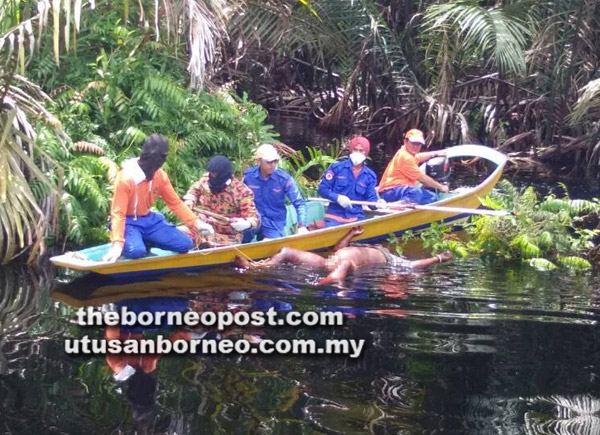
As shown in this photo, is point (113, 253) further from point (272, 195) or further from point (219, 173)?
point (272, 195)

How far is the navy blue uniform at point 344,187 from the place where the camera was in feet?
40.3

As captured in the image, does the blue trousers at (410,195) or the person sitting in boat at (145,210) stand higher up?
the person sitting in boat at (145,210)

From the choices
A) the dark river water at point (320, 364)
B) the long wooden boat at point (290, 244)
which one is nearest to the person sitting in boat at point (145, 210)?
the long wooden boat at point (290, 244)

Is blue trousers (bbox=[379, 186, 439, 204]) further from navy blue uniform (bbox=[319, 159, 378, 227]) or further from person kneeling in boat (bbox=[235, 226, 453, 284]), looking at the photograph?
person kneeling in boat (bbox=[235, 226, 453, 284])

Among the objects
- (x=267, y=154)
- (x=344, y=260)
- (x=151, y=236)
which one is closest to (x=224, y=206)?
(x=267, y=154)

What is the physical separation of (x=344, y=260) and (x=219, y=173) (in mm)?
1534

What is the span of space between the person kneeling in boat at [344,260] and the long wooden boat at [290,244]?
0.59 ft

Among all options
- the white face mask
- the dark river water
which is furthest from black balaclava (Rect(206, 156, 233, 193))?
the white face mask

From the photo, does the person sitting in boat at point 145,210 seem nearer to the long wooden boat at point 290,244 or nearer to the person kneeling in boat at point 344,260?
the long wooden boat at point 290,244

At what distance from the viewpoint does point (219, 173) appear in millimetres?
10227

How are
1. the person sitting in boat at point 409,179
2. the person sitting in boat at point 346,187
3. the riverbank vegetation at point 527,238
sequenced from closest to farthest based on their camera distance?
the riverbank vegetation at point 527,238, the person sitting in boat at point 346,187, the person sitting in boat at point 409,179

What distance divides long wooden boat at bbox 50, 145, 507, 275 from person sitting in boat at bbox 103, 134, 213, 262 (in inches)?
A: 5.2

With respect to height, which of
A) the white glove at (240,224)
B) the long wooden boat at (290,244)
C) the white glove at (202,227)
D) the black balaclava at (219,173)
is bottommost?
the long wooden boat at (290,244)

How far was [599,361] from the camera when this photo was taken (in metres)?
7.64
